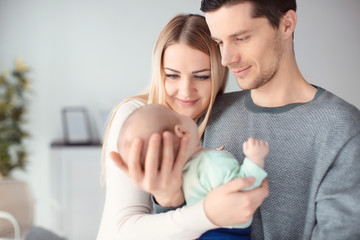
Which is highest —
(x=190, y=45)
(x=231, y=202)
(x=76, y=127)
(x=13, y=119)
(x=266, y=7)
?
(x=266, y=7)

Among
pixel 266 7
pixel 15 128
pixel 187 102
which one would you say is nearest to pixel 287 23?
pixel 266 7

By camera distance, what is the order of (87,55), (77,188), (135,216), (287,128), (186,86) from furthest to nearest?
(87,55), (77,188), (186,86), (287,128), (135,216)

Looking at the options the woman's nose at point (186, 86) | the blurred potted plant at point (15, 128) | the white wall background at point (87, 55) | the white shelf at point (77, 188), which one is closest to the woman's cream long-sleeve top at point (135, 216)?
the woman's nose at point (186, 86)

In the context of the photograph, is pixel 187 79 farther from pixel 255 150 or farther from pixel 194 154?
pixel 255 150

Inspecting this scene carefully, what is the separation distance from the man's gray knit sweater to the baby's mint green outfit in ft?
0.81

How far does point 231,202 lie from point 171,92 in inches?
25.5

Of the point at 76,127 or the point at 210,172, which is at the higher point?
the point at 210,172

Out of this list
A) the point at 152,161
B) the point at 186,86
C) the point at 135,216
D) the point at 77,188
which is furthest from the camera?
the point at 77,188

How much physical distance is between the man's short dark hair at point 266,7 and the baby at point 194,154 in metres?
0.42

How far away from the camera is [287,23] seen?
4.63 ft

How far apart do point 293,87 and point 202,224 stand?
56cm

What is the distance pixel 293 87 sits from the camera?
4.50ft

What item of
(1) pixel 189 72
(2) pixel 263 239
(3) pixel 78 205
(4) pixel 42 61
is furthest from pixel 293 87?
(4) pixel 42 61

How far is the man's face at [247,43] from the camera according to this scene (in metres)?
1.31
